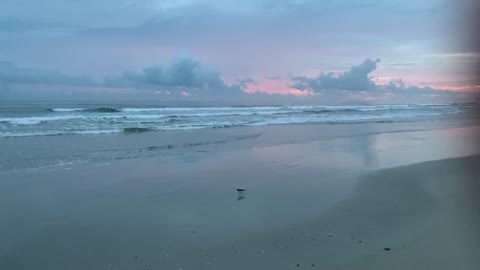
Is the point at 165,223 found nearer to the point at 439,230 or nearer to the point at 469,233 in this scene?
the point at 439,230

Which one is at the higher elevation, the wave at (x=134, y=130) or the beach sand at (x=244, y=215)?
the wave at (x=134, y=130)

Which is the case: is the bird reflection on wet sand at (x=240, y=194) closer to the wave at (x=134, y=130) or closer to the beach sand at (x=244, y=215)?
the beach sand at (x=244, y=215)

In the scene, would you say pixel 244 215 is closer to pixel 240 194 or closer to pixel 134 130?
pixel 240 194

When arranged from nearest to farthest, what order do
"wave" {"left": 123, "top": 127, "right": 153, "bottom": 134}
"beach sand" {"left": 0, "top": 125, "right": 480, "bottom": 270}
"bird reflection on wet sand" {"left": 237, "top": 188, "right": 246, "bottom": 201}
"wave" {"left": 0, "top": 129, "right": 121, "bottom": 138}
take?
"beach sand" {"left": 0, "top": 125, "right": 480, "bottom": 270}
"bird reflection on wet sand" {"left": 237, "top": 188, "right": 246, "bottom": 201}
"wave" {"left": 0, "top": 129, "right": 121, "bottom": 138}
"wave" {"left": 123, "top": 127, "right": 153, "bottom": 134}

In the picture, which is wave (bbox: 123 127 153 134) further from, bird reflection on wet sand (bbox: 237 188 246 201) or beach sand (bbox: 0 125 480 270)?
bird reflection on wet sand (bbox: 237 188 246 201)

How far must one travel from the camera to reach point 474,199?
16.9ft

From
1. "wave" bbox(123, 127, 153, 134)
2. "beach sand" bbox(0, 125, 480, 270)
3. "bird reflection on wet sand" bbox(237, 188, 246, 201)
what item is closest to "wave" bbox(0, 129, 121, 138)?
"wave" bbox(123, 127, 153, 134)

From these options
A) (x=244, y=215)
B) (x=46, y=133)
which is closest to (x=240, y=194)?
(x=244, y=215)

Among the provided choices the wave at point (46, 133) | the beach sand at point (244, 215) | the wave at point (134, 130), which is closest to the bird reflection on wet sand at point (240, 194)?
the beach sand at point (244, 215)

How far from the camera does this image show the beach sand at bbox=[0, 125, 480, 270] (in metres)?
4.21

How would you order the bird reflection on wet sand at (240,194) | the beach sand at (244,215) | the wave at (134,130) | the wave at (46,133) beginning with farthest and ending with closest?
1. the wave at (134,130)
2. the wave at (46,133)
3. the bird reflection on wet sand at (240,194)
4. the beach sand at (244,215)

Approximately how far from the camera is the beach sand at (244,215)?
421cm

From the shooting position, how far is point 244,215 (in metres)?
5.71

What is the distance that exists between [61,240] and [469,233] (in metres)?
4.81
